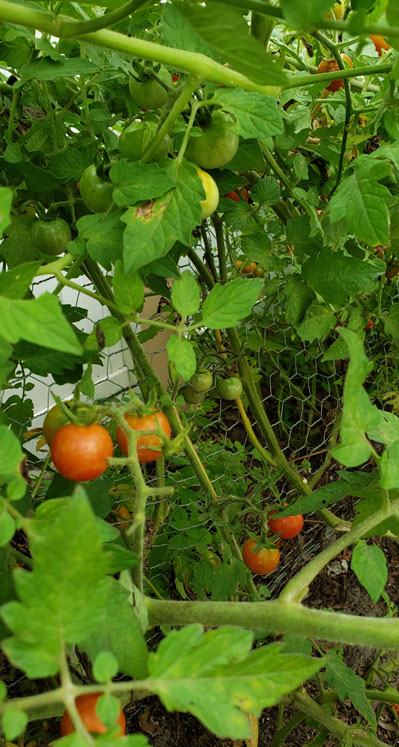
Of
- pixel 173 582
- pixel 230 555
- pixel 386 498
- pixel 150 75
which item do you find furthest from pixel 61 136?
pixel 173 582

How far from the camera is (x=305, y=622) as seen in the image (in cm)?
43

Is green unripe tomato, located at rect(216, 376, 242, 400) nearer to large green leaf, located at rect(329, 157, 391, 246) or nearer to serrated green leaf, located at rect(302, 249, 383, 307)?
serrated green leaf, located at rect(302, 249, 383, 307)

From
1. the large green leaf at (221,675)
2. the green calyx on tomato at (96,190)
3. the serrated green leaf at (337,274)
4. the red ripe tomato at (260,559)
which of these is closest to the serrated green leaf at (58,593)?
the large green leaf at (221,675)

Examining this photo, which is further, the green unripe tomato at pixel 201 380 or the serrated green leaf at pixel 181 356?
the green unripe tomato at pixel 201 380

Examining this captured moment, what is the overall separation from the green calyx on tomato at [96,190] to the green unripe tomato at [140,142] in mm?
33

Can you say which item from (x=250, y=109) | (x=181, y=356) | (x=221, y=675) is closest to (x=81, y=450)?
(x=181, y=356)

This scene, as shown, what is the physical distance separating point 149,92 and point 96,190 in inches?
4.4

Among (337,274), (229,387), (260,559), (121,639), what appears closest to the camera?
(121,639)

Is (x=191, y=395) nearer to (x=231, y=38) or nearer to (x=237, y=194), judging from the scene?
(x=237, y=194)

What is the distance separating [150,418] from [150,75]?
0.31 m

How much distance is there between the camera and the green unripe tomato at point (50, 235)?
0.57 m

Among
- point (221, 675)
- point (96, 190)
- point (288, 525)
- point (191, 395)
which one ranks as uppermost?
point (96, 190)

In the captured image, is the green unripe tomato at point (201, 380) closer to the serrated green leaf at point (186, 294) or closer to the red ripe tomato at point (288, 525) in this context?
the red ripe tomato at point (288, 525)

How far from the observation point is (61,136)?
62 centimetres
